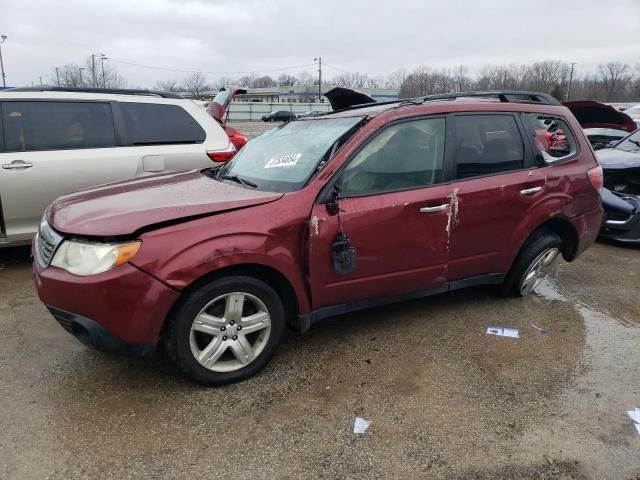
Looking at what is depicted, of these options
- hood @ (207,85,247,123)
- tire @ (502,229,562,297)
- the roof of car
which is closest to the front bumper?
tire @ (502,229,562,297)

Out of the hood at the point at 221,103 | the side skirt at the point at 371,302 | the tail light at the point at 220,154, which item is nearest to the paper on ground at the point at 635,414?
the side skirt at the point at 371,302

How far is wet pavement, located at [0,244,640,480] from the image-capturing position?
238cm

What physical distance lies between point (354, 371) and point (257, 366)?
2.04ft

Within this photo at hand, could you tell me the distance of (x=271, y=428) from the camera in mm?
2623

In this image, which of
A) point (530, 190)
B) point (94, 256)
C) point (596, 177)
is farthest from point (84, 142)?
point (596, 177)

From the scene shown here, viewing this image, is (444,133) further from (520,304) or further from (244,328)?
(244,328)

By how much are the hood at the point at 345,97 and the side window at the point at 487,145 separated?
1.10 m

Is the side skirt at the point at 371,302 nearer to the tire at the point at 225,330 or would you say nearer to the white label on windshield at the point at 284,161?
the tire at the point at 225,330

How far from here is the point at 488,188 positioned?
12.0 ft

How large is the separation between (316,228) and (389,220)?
53 cm

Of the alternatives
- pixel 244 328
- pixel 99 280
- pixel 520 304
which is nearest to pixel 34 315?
pixel 99 280

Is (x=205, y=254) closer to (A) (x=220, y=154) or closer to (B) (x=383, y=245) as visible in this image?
(B) (x=383, y=245)

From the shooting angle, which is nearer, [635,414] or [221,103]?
[635,414]

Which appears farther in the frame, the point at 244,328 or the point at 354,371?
the point at 354,371
